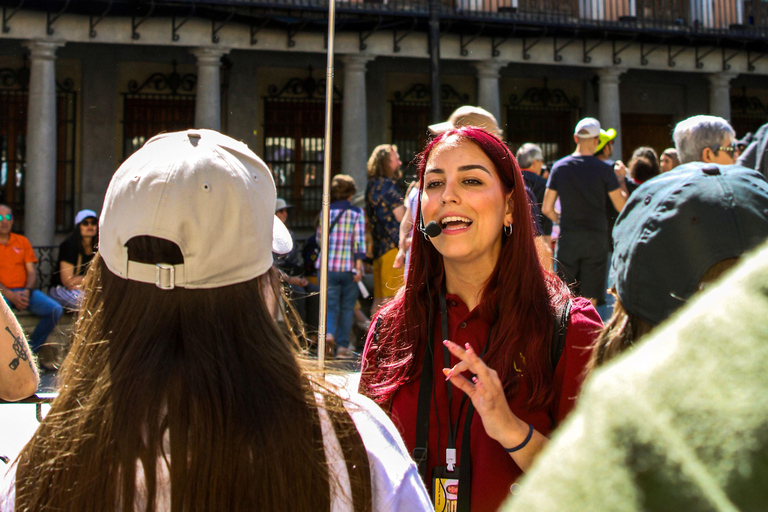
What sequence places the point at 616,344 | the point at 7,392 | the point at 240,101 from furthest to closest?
the point at 240,101, the point at 616,344, the point at 7,392

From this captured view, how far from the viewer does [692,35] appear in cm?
1614

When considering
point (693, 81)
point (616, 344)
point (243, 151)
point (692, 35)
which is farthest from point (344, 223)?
point (693, 81)

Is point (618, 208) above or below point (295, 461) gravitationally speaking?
above

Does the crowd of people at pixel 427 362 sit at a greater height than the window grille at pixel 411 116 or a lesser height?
lesser

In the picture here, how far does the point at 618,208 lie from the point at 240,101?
11095mm

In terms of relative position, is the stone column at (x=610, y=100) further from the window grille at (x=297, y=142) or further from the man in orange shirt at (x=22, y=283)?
the man in orange shirt at (x=22, y=283)

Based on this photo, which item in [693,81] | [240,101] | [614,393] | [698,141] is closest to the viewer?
[614,393]

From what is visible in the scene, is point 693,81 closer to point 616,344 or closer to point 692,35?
point 692,35

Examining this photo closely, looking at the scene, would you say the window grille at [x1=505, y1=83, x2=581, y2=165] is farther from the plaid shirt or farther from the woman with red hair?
the woman with red hair

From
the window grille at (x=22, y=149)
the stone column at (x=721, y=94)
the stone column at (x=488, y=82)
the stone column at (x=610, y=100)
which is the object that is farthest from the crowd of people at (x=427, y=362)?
the stone column at (x=721, y=94)

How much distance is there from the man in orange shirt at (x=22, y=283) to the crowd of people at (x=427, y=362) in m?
5.68

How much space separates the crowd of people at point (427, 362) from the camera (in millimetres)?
329

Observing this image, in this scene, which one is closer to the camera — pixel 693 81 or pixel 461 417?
pixel 461 417

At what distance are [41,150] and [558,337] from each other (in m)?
11.7
